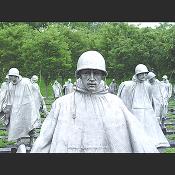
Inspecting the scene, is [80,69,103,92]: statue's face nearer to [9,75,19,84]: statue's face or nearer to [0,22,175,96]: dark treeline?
[9,75,19,84]: statue's face

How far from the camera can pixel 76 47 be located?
25578 mm

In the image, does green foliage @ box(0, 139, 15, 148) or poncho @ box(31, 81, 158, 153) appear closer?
poncho @ box(31, 81, 158, 153)

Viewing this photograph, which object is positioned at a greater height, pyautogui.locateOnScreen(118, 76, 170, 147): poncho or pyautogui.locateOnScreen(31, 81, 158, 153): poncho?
pyautogui.locateOnScreen(118, 76, 170, 147): poncho

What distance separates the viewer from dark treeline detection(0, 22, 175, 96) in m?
23.5

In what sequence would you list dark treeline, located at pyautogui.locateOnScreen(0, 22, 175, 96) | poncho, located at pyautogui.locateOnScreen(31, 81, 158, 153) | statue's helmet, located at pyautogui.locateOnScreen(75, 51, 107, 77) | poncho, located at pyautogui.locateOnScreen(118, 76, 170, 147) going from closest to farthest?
poncho, located at pyautogui.locateOnScreen(31, 81, 158, 153) → statue's helmet, located at pyautogui.locateOnScreen(75, 51, 107, 77) → poncho, located at pyautogui.locateOnScreen(118, 76, 170, 147) → dark treeline, located at pyautogui.locateOnScreen(0, 22, 175, 96)

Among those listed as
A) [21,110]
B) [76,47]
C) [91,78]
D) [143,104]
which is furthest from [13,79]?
[76,47]

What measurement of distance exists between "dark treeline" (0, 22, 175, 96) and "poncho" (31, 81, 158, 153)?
16.4 m

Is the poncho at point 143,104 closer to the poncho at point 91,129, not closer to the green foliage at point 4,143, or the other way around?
the green foliage at point 4,143

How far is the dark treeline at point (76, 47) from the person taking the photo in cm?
2352

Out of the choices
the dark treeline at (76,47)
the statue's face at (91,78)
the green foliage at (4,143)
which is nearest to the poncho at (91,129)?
the statue's face at (91,78)

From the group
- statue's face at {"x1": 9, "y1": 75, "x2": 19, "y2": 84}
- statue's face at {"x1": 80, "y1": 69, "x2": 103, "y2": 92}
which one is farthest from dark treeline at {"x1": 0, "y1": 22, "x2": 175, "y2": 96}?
statue's face at {"x1": 80, "y1": 69, "x2": 103, "y2": 92}

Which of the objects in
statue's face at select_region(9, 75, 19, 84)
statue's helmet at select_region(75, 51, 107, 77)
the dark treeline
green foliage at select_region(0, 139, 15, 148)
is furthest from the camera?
the dark treeline

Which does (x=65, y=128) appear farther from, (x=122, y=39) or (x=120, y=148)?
(x=122, y=39)

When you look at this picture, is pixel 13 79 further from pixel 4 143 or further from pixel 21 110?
pixel 4 143
